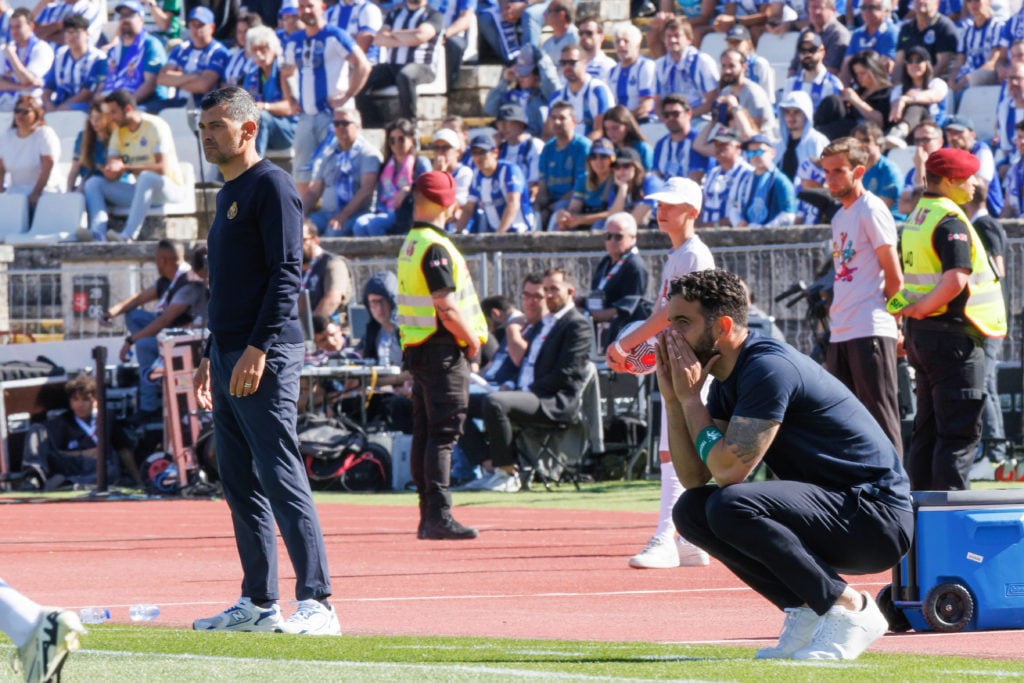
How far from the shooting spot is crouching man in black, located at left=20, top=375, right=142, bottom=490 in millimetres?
16844

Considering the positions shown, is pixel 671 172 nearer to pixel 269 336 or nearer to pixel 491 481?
pixel 491 481

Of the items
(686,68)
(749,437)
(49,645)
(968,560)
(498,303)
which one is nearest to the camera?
(49,645)

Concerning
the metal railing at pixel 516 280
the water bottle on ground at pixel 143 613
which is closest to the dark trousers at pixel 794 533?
the water bottle on ground at pixel 143 613

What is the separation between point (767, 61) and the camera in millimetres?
21062

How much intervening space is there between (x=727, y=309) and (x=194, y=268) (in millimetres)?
11540

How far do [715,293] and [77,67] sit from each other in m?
19.5

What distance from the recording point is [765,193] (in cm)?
1789

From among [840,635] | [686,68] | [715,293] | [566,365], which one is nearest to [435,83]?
[686,68]

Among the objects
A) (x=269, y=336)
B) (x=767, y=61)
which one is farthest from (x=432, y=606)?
(x=767, y=61)

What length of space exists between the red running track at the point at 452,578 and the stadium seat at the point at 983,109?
24.0 ft

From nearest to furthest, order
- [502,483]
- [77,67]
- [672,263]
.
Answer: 1. [672,263]
2. [502,483]
3. [77,67]

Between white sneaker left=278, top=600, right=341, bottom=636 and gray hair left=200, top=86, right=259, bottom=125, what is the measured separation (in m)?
1.82

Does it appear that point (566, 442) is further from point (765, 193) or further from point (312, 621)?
point (312, 621)

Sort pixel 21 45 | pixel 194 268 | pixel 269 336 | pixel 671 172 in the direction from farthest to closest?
pixel 21 45
pixel 671 172
pixel 194 268
pixel 269 336
